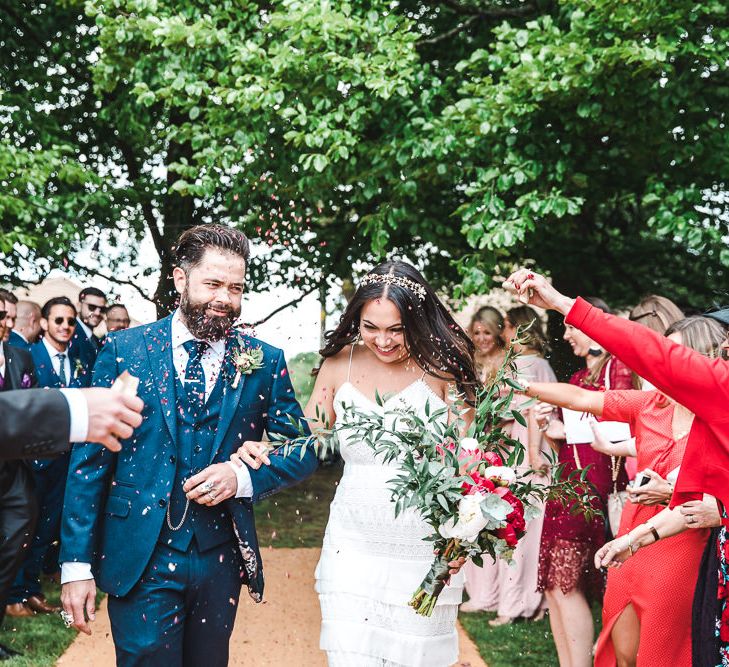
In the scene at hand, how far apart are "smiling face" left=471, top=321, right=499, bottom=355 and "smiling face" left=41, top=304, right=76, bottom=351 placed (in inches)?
138

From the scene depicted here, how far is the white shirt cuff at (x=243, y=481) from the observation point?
10.9 feet

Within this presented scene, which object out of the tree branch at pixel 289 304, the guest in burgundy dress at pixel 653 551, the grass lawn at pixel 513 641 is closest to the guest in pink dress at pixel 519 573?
the grass lawn at pixel 513 641

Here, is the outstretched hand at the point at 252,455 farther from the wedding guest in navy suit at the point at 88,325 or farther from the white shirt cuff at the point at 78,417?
the wedding guest in navy suit at the point at 88,325

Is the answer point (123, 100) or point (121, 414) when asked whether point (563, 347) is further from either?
point (121, 414)

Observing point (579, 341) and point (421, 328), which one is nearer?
point (421, 328)

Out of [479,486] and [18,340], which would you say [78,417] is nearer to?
[479,486]

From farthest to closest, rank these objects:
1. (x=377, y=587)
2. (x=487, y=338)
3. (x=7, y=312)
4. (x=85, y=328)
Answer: (x=85, y=328) < (x=487, y=338) < (x=7, y=312) < (x=377, y=587)

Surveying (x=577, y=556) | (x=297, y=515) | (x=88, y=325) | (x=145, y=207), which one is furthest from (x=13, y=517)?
(x=297, y=515)

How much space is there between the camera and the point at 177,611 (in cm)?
328

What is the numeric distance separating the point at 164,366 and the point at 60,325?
440cm

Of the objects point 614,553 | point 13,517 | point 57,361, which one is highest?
point 57,361

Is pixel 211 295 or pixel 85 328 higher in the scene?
pixel 211 295

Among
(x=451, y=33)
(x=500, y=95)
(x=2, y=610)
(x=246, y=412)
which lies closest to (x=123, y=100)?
(x=451, y=33)

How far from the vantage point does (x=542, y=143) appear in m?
7.05
